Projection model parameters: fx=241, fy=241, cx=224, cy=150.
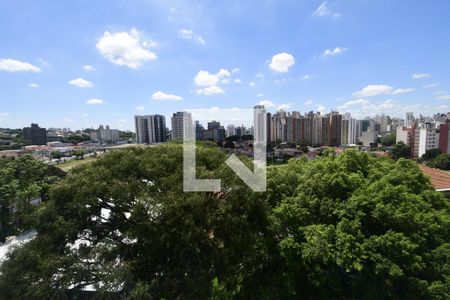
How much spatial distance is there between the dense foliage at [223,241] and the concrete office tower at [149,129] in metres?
42.7

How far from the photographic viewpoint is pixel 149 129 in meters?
46.3

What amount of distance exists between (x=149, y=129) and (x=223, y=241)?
1756 inches

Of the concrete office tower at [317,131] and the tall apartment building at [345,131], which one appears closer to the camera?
the concrete office tower at [317,131]

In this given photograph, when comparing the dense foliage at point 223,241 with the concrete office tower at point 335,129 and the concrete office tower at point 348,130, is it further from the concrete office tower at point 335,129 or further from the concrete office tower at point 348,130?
the concrete office tower at point 348,130

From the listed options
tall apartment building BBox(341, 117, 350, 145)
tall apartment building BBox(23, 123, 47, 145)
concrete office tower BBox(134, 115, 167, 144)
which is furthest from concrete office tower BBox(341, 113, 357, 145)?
tall apartment building BBox(23, 123, 47, 145)

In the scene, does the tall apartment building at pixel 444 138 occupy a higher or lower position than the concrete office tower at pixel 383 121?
lower

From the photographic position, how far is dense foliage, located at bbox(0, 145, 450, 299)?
388cm

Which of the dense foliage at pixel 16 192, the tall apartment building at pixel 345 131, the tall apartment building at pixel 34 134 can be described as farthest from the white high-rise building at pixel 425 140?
the tall apartment building at pixel 34 134

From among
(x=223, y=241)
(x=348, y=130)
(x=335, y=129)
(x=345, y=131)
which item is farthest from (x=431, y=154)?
(x=223, y=241)

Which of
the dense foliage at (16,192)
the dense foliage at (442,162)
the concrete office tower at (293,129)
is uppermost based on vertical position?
the concrete office tower at (293,129)

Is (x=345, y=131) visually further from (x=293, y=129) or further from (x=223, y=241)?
(x=223, y=241)

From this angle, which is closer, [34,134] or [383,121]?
[34,134]

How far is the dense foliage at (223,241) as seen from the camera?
12.7 feet

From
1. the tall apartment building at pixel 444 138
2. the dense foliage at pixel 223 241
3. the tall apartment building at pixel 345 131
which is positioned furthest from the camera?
the tall apartment building at pixel 345 131
